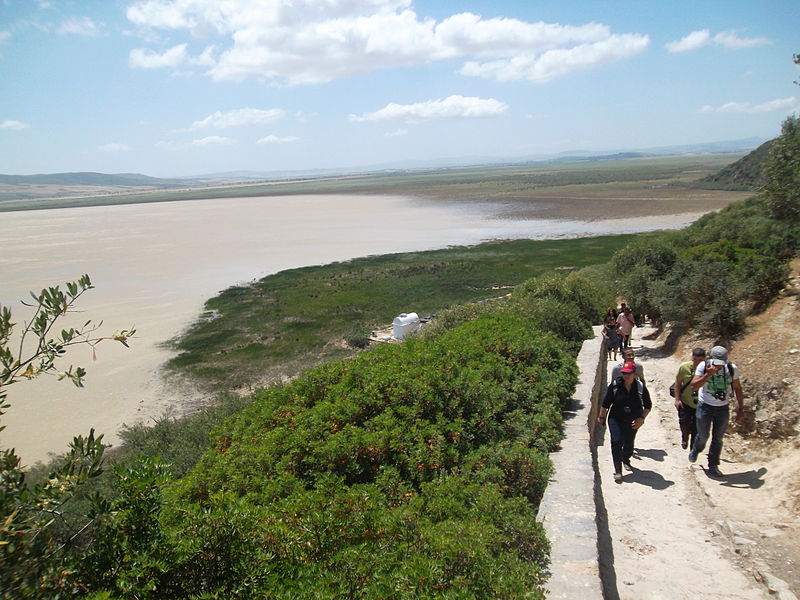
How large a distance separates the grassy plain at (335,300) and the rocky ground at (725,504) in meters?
14.8

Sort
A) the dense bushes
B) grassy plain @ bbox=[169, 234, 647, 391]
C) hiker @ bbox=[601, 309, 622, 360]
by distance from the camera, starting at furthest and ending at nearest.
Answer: grassy plain @ bbox=[169, 234, 647, 391] < hiker @ bbox=[601, 309, 622, 360] < the dense bushes

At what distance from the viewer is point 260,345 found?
23297 mm

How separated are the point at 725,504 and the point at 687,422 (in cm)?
151

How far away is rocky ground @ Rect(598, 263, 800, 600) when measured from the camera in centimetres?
459

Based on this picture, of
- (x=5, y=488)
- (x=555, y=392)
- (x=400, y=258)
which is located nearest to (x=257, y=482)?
(x=5, y=488)

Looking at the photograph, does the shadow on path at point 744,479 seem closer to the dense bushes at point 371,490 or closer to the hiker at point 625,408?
the hiker at point 625,408

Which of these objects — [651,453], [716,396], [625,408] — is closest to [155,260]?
[651,453]

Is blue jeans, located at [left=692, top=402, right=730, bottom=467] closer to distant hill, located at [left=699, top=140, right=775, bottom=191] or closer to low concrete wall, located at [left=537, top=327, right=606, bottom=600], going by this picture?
low concrete wall, located at [left=537, top=327, right=606, bottom=600]

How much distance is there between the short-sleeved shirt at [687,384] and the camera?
7.03 metres

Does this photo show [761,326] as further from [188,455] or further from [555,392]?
[188,455]

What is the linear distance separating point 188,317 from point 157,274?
12.8 meters

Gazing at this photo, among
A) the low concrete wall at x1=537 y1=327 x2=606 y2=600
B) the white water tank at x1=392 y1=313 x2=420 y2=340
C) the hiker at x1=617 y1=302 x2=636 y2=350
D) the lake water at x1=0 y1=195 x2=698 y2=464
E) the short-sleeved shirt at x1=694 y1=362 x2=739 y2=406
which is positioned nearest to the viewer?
the low concrete wall at x1=537 y1=327 x2=606 y2=600

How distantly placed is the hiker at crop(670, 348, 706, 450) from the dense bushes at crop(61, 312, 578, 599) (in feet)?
4.86

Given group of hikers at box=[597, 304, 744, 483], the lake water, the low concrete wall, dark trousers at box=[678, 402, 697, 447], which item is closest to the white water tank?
the lake water
